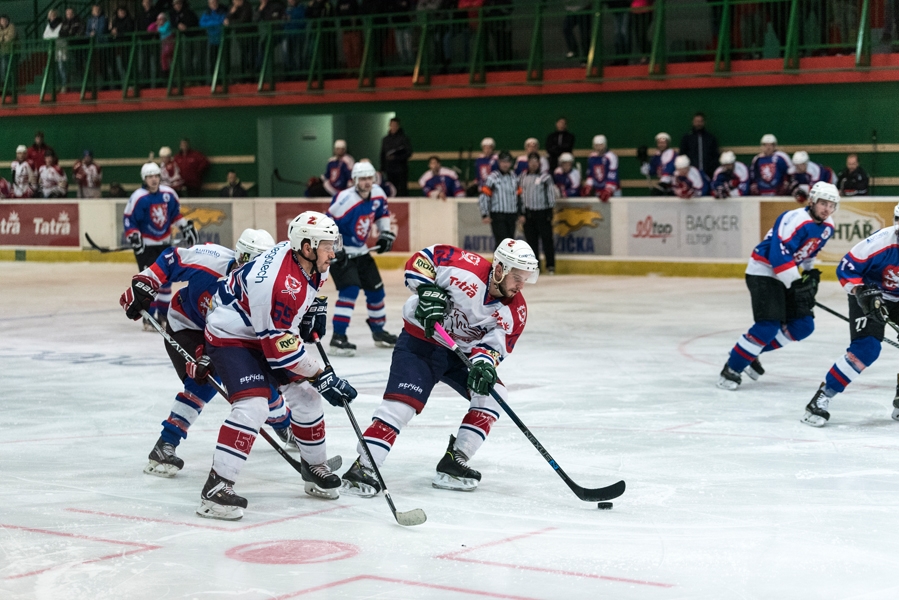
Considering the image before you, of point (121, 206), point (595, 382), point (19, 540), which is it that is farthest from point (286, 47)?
point (19, 540)

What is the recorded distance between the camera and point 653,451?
6.89 m

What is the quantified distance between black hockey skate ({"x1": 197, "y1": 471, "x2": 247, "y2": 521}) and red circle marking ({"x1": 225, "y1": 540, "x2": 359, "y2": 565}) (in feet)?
1.29

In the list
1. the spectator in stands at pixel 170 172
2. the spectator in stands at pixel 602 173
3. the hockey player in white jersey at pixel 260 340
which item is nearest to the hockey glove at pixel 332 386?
the hockey player in white jersey at pixel 260 340

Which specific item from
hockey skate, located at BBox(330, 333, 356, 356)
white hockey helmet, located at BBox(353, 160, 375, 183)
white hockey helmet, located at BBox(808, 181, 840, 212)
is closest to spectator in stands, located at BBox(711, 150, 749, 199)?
white hockey helmet, located at BBox(353, 160, 375, 183)

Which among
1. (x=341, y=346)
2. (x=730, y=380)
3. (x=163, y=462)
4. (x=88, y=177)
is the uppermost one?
(x=88, y=177)

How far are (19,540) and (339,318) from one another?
6117mm

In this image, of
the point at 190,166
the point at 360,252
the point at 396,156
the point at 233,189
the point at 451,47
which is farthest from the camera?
the point at 190,166

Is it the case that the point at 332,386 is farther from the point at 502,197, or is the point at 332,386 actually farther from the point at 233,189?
the point at 233,189

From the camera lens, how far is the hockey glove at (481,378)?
227 inches

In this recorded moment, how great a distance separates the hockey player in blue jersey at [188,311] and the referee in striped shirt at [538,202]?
1135cm

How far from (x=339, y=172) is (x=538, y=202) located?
3.33m

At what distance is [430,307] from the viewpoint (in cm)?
588

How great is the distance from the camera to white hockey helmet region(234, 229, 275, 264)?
21.3ft

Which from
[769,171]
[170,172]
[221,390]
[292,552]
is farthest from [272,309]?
[170,172]
